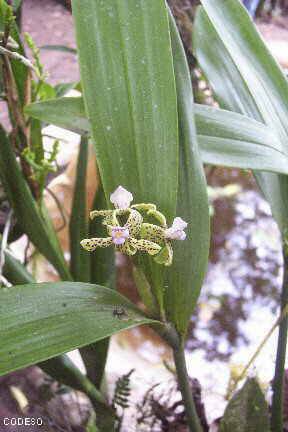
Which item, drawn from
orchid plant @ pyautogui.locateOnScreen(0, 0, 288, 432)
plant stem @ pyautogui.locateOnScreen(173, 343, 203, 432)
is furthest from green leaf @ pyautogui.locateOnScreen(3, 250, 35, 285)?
plant stem @ pyautogui.locateOnScreen(173, 343, 203, 432)

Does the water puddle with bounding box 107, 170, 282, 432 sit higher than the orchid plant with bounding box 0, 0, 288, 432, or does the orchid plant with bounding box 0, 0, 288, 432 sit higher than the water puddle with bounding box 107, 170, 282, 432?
the orchid plant with bounding box 0, 0, 288, 432

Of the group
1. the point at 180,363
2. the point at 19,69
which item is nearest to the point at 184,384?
the point at 180,363

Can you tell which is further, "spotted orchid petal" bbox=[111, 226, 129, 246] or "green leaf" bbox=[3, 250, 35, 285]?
"green leaf" bbox=[3, 250, 35, 285]

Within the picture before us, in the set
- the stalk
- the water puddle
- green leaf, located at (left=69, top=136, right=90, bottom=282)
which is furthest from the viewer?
the water puddle

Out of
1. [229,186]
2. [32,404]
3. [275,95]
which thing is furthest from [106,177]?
[229,186]

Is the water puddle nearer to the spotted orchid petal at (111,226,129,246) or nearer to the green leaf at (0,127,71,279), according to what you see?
the green leaf at (0,127,71,279)

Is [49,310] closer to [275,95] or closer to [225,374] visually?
[275,95]
